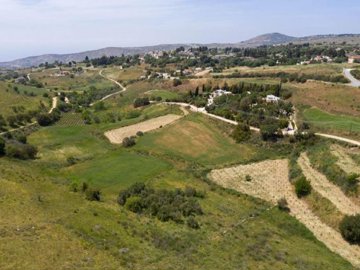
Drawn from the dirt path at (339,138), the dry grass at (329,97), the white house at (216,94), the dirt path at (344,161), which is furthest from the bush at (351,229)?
the white house at (216,94)

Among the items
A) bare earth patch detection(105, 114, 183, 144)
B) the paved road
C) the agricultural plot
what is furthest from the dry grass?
the agricultural plot

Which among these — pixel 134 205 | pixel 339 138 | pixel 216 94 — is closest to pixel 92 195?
pixel 134 205

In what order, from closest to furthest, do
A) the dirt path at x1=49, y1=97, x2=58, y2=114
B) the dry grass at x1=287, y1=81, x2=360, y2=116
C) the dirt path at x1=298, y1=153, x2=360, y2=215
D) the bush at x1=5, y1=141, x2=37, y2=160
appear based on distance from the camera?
the dirt path at x1=298, y1=153, x2=360, y2=215
the bush at x1=5, y1=141, x2=37, y2=160
the dry grass at x1=287, y1=81, x2=360, y2=116
the dirt path at x1=49, y1=97, x2=58, y2=114

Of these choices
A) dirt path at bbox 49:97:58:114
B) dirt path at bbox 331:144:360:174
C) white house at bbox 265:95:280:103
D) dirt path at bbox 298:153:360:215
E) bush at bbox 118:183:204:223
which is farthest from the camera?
dirt path at bbox 49:97:58:114

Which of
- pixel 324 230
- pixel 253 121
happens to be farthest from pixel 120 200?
pixel 253 121

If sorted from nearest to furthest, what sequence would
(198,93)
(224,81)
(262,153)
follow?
(262,153)
(198,93)
(224,81)

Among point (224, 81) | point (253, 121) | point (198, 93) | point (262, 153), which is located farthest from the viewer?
point (224, 81)

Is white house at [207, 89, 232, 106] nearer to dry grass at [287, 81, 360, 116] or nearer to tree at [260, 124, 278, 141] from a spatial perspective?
dry grass at [287, 81, 360, 116]

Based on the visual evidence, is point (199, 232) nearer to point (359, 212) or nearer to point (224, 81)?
point (359, 212)
